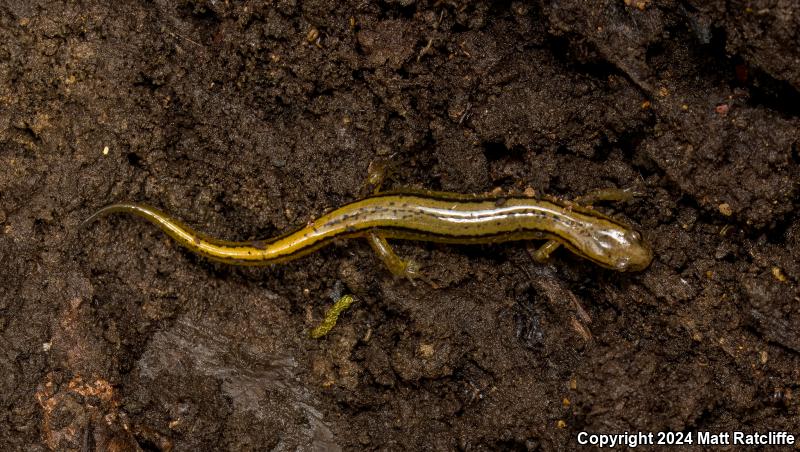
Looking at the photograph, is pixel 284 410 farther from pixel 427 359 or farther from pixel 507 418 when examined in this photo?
pixel 507 418

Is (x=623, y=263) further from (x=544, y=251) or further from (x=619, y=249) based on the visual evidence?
(x=544, y=251)

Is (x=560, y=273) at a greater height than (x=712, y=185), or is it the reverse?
(x=712, y=185)

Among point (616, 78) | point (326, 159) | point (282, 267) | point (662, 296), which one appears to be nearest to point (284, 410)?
point (282, 267)

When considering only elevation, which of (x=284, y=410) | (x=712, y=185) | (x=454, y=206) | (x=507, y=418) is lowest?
(x=284, y=410)
